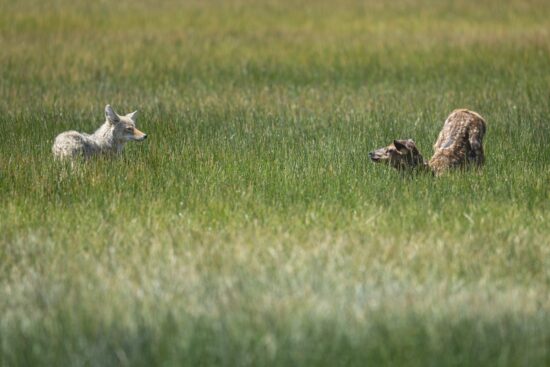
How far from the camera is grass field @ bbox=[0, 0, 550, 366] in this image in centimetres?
634

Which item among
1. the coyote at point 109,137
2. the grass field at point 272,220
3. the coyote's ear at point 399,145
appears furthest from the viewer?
the coyote at point 109,137

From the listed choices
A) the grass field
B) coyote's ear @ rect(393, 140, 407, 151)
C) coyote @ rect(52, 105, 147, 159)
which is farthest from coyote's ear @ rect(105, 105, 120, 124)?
coyote's ear @ rect(393, 140, 407, 151)

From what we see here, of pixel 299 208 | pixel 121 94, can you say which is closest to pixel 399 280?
pixel 299 208

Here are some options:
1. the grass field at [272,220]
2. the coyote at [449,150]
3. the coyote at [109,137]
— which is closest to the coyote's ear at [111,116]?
the coyote at [109,137]

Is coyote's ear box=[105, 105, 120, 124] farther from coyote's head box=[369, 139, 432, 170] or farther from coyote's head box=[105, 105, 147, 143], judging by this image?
coyote's head box=[369, 139, 432, 170]

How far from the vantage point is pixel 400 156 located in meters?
10.2

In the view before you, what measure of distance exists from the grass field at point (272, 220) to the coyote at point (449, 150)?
198 mm

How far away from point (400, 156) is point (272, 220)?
2.06m

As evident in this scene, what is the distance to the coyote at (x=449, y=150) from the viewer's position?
10227mm

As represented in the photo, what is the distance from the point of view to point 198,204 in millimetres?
9297

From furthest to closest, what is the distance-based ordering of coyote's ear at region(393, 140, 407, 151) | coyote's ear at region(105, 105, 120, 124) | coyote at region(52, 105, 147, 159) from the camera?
coyote's ear at region(105, 105, 120, 124), coyote at region(52, 105, 147, 159), coyote's ear at region(393, 140, 407, 151)

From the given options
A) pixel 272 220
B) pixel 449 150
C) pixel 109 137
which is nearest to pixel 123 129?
pixel 109 137

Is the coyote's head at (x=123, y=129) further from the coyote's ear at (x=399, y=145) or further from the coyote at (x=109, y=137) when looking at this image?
the coyote's ear at (x=399, y=145)

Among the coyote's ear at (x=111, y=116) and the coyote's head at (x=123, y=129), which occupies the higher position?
the coyote's ear at (x=111, y=116)
